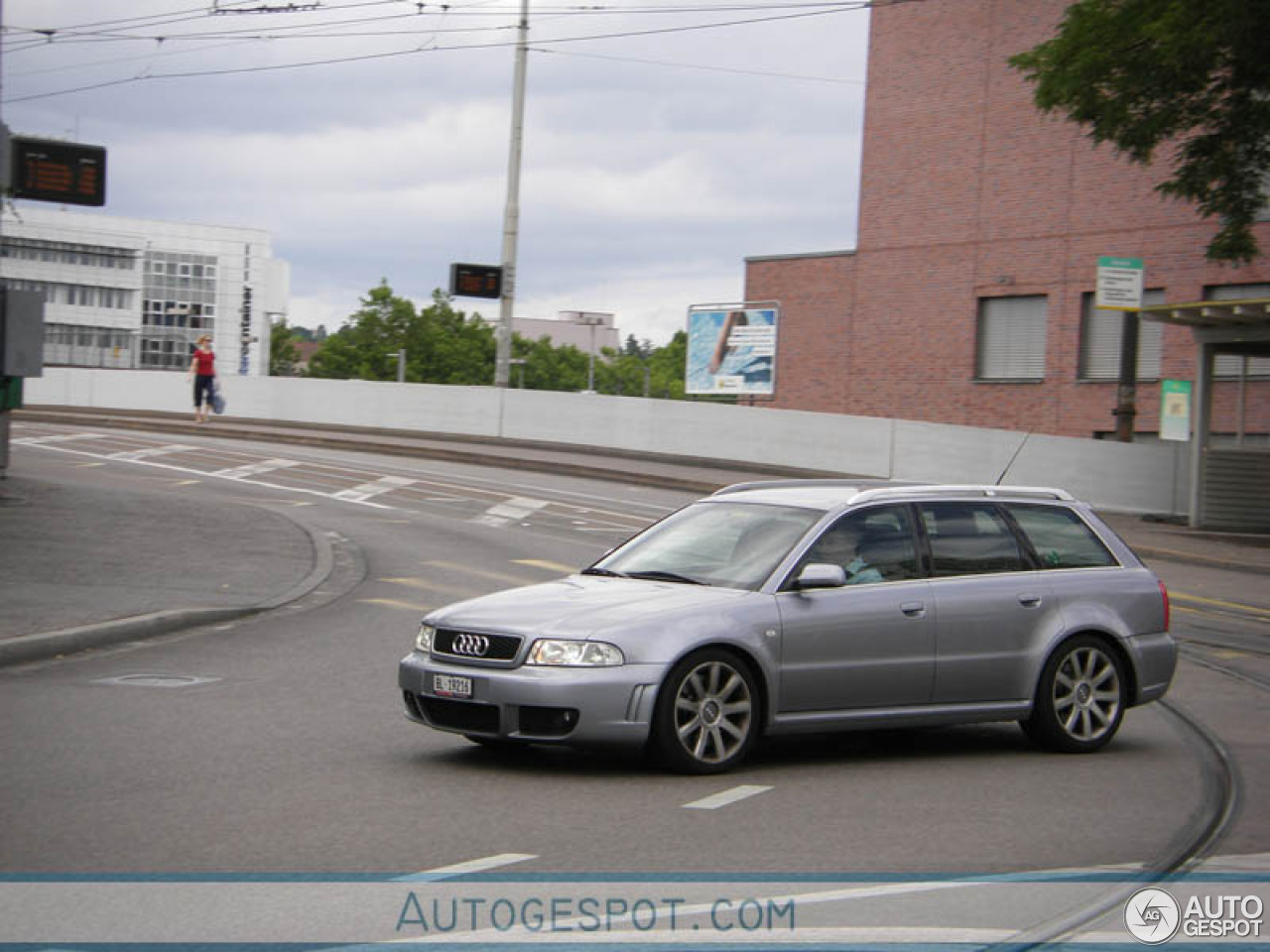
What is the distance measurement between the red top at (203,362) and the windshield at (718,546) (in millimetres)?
29374

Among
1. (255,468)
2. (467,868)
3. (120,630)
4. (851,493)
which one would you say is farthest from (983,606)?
(255,468)

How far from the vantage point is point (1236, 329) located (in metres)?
29.3

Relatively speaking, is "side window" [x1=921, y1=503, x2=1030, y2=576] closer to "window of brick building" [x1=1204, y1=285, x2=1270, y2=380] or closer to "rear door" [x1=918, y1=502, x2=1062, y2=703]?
"rear door" [x1=918, y1=502, x2=1062, y2=703]

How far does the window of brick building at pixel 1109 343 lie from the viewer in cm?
4084

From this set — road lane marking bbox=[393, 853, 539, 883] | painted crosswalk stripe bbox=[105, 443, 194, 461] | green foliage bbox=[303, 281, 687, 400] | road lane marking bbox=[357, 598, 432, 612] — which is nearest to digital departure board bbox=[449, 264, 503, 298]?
painted crosswalk stripe bbox=[105, 443, 194, 461]

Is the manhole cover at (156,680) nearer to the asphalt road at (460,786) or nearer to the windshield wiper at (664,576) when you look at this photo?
the asphalt road at (460,786)

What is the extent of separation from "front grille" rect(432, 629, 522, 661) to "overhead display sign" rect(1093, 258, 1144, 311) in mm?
24095

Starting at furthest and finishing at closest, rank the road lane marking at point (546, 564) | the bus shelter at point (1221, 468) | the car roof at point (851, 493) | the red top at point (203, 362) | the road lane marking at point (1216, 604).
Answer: the red top at point (203, 362)
the bus shelter at point (1221, 468)
the road lane marking at point (546, 564)
the road lane marking at point (1216, 604)
the car roof at point (851, 493)

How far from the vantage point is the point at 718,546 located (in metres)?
9.28

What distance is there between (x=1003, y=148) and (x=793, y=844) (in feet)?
132

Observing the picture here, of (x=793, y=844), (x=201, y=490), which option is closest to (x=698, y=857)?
(x=793, y=844)

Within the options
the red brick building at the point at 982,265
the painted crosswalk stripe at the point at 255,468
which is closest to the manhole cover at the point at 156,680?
the painted crosswalk stripe at the point at 255,468

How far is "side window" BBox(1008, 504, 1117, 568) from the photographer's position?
32.6 ft

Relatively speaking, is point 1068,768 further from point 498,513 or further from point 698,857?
point 498,513
